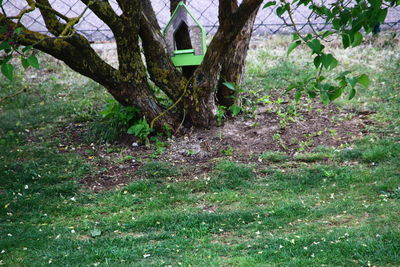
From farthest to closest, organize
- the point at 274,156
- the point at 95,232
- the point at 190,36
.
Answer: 1. the point at 190,36
2. the point at 274,156
3. the point at 95,232

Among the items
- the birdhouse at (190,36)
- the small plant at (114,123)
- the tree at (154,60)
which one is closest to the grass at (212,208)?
the small plant at (114,123)

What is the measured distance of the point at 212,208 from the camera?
5262 millimetres

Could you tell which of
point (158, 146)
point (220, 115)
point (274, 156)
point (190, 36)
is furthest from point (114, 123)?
point (274, 156)

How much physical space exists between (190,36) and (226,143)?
4.69ft

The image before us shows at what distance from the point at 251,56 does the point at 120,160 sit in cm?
405

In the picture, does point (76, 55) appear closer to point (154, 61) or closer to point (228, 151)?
point (154, 61)

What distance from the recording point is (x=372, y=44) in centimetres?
998

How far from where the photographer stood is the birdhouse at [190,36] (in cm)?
685

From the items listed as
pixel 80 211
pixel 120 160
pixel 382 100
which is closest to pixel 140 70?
pixel 120 160

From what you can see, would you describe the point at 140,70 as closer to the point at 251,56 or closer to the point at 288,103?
the point at 288,103

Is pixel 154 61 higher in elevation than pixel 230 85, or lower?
higher

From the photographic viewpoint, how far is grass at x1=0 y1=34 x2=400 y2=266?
4.23 metres

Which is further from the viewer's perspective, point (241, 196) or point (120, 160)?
point (120, 160)

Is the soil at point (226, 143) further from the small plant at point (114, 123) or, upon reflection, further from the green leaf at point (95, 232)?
the green leaf at point (95, 232)
